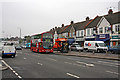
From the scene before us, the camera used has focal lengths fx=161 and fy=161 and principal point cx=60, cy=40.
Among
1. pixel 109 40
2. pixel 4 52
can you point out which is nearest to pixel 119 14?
pixel 109 40

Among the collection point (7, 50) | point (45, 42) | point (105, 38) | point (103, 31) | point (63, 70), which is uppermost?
point (103, 31)

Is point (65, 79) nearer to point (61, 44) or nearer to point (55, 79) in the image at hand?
point (55, 79)

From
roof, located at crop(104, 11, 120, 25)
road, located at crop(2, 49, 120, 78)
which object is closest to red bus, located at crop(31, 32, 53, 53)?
road, located at crop(2, 49, 120, 78)

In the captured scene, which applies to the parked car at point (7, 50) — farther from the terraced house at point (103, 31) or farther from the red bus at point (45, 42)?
the terraced house at point (103, 31)

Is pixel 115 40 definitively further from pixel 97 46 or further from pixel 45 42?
pixel 45 42

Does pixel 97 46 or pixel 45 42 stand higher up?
pixel 45 42

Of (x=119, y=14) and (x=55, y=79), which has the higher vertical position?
(x=119, y=14)

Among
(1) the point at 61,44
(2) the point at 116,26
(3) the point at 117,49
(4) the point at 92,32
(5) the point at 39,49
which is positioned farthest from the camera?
(4) the point at 92,32

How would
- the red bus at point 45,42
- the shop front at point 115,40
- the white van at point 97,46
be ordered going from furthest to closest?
1. the shop front at point 115,40
2. the white van at point 97,46
3. the red bus at point 45,42

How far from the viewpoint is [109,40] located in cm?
4322

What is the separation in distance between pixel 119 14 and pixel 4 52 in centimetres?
3237

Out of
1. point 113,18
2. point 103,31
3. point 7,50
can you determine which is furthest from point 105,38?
point 7,50

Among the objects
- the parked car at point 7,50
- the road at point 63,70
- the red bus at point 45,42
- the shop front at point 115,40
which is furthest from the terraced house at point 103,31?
the parked car at point 7,50

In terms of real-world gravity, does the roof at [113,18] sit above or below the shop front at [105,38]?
above
